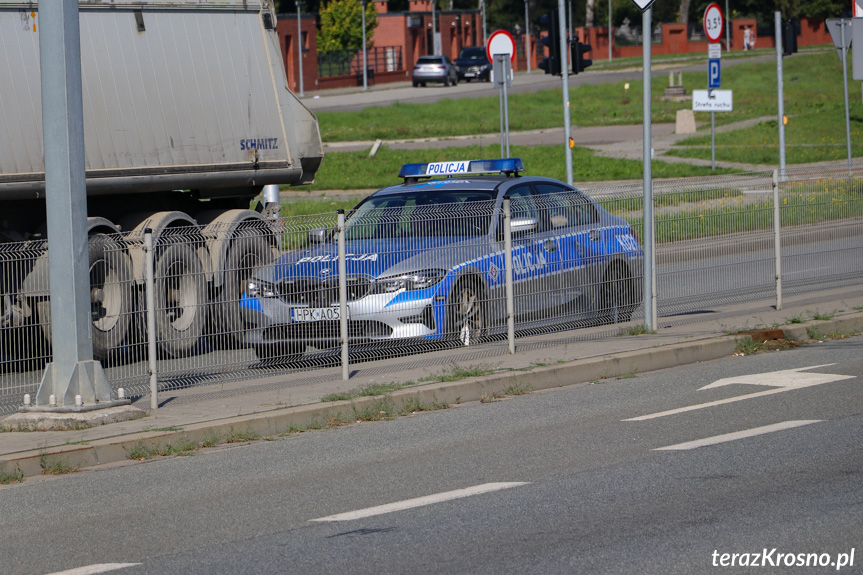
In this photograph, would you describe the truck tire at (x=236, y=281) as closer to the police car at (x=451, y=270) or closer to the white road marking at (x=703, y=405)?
the police car at (x=451, y=270)

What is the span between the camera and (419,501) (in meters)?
6.61

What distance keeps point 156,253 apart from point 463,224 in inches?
117

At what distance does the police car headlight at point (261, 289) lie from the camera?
34.8ft

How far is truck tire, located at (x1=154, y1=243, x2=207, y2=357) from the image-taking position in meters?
10.0

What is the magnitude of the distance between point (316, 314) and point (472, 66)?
6315 cm

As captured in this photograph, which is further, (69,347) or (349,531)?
(69,347)

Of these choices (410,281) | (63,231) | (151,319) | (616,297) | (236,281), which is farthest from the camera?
(616,297)

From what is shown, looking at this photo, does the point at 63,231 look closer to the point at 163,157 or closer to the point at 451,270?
the point at 451,270

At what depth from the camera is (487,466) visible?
7.45 metres

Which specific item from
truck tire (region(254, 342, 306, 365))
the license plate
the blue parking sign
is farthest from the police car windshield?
the blue parking sign

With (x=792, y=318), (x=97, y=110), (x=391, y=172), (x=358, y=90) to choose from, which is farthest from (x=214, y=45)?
(x=358, y=90)

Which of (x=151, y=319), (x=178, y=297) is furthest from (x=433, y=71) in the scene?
(x=151, y=319)

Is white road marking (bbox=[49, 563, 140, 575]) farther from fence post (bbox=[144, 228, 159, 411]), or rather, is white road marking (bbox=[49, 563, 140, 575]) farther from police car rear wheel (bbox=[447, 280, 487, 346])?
police car rear wheel (bbox=[447, 280, 487, 346])

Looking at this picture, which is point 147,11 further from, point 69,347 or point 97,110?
point 69,347
